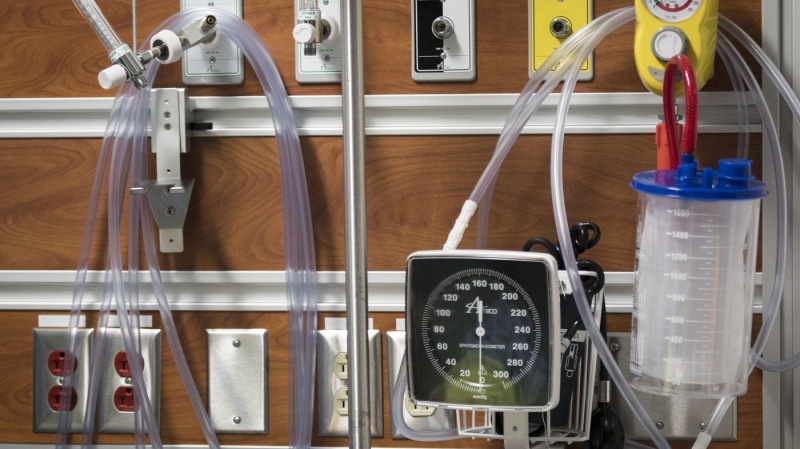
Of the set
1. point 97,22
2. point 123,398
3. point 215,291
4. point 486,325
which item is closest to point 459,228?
point 486,325

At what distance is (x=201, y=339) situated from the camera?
5.05 ft

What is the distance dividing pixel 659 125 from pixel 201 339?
87cm

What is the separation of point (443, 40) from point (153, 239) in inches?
24.1

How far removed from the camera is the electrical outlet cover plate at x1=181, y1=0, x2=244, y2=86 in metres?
1.48

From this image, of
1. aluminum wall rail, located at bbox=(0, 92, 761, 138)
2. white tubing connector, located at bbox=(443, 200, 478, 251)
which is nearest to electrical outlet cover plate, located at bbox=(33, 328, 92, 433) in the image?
aluminum wall rail, located at bbox=(0, 92, 761, 138)

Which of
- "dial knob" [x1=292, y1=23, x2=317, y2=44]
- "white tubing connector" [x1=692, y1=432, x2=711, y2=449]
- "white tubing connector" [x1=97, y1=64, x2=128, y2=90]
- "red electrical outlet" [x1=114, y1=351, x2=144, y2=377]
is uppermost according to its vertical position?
"dial knob" [x1=292, y1=23, x2=317, y2=44]

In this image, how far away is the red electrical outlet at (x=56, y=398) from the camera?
5.08ft

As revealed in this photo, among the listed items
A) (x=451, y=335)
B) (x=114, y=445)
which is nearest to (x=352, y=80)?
(x=451, y=335)

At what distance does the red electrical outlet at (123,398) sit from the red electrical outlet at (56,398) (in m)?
0.08

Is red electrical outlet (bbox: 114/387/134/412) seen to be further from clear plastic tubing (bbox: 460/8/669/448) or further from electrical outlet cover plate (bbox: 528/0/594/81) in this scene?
electrical outlet cover plate (bbox: 528/0/594/81)

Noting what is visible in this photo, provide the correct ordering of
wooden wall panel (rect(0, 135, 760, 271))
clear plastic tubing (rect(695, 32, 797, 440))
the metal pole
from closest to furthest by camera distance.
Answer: the metal pole
clear plastic tubing (rect(695, 32, 797, 440))
wooden wall panel (rect(0, 135, 760, 271))

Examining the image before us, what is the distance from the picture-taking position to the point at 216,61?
148 cm

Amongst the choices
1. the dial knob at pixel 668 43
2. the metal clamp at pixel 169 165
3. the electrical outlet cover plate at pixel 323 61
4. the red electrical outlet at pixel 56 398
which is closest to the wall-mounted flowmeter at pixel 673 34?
the dial knob at pixel 668 43

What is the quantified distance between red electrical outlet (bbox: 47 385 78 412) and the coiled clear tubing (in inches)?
4.2
